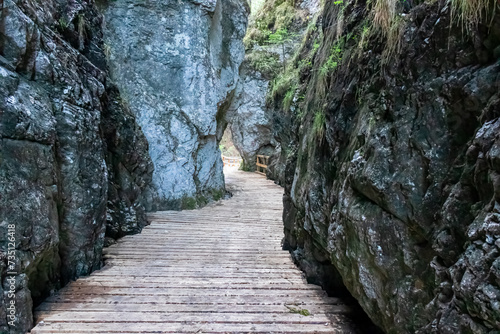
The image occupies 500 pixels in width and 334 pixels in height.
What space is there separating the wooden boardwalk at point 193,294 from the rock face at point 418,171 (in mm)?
723

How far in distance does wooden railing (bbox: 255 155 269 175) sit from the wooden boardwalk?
38.0 ft

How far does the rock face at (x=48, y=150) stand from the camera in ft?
8.67

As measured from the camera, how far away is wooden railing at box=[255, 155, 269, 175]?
17.3m

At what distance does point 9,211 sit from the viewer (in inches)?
102

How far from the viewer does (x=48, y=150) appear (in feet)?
10.1

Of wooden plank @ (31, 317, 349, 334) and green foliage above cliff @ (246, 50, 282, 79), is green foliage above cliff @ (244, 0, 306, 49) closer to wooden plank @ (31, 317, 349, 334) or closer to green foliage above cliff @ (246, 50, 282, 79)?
green foliage above cliff @ (246, 50, 282, 79)

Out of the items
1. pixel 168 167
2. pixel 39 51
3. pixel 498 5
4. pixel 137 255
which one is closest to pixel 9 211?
pixel 39 51

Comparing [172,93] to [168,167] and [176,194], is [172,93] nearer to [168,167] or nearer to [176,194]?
[168,167]

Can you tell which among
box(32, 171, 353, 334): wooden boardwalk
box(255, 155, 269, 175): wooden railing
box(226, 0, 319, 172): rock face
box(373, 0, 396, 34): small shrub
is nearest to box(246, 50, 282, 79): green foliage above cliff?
box(226, 0, 319, 172): rock face

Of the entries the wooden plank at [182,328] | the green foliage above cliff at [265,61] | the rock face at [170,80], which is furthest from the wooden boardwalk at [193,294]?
the green foliage above cliff at [265,61]

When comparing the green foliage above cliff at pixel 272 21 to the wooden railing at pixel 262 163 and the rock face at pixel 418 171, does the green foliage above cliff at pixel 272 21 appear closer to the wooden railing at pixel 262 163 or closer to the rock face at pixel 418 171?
the wooden railing at pixel 262 163

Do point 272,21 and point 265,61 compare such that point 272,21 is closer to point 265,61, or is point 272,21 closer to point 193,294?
point 265,61

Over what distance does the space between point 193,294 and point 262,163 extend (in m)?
15.0

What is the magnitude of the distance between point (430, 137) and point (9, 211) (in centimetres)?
324
